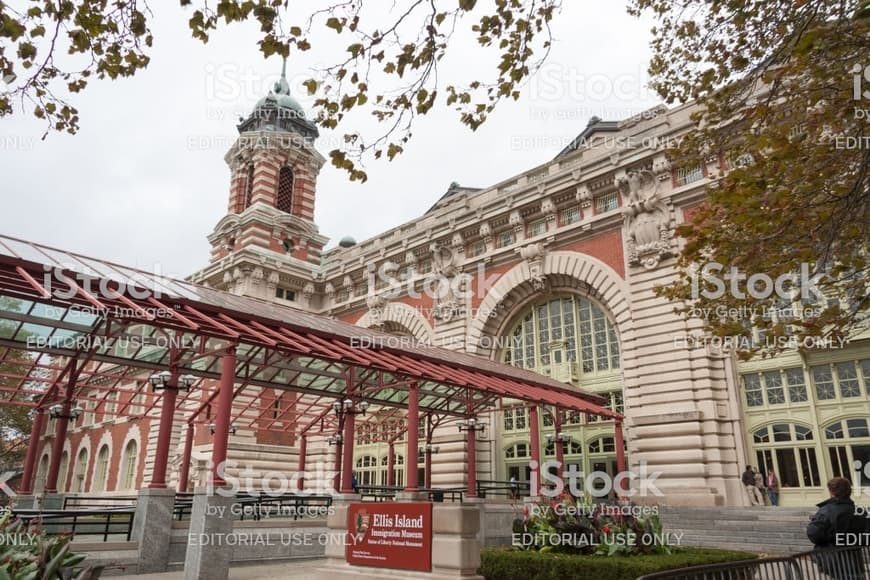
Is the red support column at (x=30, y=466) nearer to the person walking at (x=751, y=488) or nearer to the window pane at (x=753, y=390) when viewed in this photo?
the person walking at (x=751, y=488)

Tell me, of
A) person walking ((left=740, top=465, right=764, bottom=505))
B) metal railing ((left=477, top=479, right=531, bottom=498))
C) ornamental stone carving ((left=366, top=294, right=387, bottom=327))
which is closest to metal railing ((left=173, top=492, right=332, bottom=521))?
metal railing ((left=477, top=479, right=531, bottom=498))

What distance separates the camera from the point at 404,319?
35594 mm

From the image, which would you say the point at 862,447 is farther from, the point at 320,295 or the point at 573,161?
the point at 320,295

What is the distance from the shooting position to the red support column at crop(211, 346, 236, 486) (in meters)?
12.1

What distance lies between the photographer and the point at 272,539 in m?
15.0

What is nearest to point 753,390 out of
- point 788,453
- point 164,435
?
point 788,453

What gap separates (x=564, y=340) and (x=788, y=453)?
10.1 metres

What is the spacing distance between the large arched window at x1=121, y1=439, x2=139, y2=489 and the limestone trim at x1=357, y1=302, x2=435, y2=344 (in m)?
20.9

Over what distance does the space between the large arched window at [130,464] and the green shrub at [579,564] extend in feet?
133

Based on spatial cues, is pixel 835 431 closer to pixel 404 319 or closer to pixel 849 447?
pixel 849 447

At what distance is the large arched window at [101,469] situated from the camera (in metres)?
47.6

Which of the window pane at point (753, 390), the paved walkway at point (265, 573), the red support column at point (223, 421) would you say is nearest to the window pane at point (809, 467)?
the window pane at point (753, 390)

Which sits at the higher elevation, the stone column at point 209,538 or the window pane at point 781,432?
the window pane at point 781,432

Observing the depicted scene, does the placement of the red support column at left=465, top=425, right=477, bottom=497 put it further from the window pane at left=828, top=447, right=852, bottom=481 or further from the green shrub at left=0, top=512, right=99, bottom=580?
the green shrub at left=0, top=512, right=99, bottom=580
